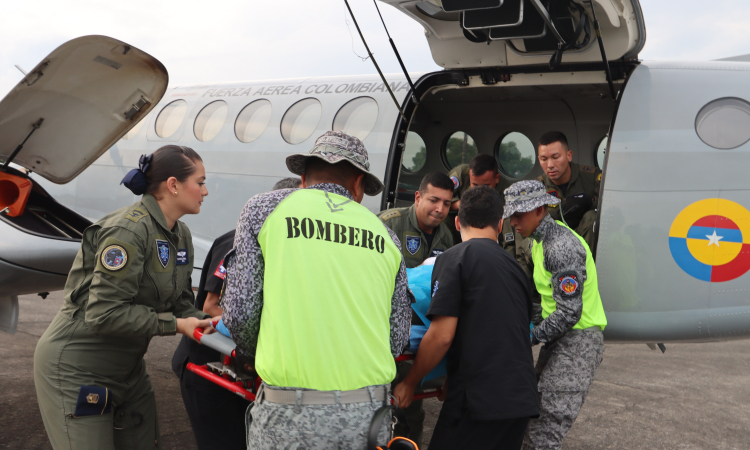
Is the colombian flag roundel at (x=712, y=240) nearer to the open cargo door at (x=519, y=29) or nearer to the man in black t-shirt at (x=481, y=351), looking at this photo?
the open cargo door at (x=519, y=29)

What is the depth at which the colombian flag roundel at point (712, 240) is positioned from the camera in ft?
13.5

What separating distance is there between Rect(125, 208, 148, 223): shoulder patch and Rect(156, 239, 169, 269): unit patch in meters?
0.15

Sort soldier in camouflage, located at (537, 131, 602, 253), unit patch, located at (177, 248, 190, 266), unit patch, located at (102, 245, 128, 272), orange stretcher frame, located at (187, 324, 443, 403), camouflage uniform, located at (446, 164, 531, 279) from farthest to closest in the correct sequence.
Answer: camouflage uniform, located at (446, 164, 531, 279), soldier in camouflage, located at (537, 131, 602, 253), unit patch, located at (177, 248, 190, 266), unit patch, located at (102, 245, 128, 272), orange stretcher frame, located at (187, 324, 443, 403)

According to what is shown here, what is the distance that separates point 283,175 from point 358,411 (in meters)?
4.33

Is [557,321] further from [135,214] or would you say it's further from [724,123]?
[135,214]

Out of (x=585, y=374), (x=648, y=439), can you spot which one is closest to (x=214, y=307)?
(x=585, y=374)

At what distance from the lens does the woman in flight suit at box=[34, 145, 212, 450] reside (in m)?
2.68

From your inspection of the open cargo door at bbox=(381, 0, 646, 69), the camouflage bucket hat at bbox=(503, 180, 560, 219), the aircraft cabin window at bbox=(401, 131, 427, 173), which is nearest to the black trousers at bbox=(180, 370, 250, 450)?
the camouflage bucket hat at bbox=(503, 180, 560, 219)

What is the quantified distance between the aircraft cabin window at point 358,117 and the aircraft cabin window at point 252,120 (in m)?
1.01

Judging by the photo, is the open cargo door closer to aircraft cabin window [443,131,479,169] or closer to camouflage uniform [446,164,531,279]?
camouflage uniform [446,164,531,279]

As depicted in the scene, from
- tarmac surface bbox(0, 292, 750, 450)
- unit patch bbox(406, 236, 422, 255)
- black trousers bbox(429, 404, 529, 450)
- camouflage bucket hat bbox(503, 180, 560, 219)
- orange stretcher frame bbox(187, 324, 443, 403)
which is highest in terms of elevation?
camouflage bucket hat bbox(503, 180, 560, 219)

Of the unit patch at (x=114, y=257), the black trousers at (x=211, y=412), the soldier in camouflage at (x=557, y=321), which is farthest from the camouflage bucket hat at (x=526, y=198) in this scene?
the unit patch at (x=114, y=257)

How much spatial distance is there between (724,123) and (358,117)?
3.25 metres

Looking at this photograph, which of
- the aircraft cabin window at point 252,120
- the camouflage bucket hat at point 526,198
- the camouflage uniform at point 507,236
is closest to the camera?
the camouflage bucket hat at point 526,198
